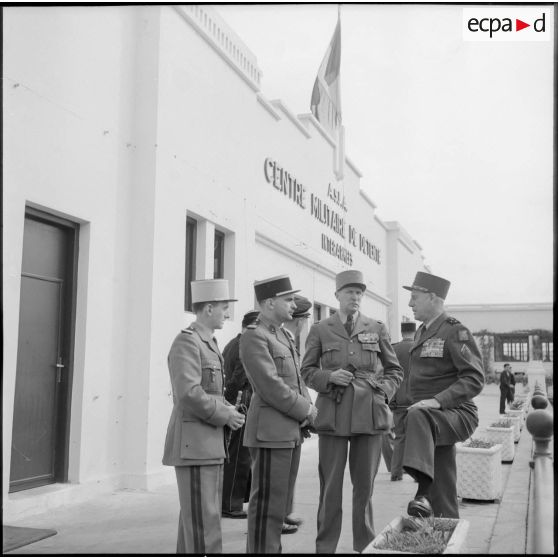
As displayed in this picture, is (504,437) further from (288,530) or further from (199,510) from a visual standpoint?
(199,510)

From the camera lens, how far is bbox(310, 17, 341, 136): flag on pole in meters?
14.1

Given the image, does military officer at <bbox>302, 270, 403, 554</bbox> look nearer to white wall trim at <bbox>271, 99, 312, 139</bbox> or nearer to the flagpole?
white wall trim at <bbox>271, 99, 312, 139</bbox>

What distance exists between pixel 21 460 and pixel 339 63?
10848 mm

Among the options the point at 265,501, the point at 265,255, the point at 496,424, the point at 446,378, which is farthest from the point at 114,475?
the point at 496,424

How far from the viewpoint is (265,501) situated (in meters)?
3.96

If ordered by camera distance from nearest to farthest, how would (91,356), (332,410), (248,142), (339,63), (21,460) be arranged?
(332,410) → (21,460) → (91,356) → (248,142) → (339,63)

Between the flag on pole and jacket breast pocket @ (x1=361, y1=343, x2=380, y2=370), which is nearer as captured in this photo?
jacket breast pocket @ (x1=361, y1=343, x2=380, y2=370)

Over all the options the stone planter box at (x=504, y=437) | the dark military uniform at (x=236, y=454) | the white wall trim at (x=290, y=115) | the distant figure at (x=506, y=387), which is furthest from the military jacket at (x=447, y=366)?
the distant figure at (x=506, y=387)

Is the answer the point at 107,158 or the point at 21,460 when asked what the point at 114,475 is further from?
the point at 107,158

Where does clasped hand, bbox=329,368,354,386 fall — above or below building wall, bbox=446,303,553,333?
below

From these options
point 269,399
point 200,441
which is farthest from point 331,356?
point 200,441

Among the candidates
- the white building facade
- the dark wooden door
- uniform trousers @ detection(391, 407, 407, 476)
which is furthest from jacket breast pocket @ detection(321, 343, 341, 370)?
uniform trousers @ detection(391, 407, 407, 476)

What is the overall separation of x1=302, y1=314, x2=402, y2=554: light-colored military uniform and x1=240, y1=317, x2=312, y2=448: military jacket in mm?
277

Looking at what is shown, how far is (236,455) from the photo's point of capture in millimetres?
5977
